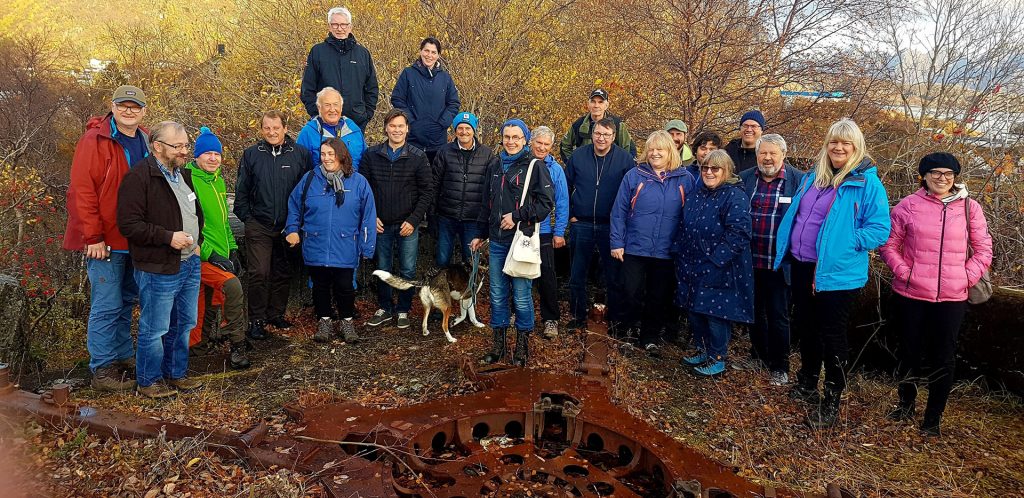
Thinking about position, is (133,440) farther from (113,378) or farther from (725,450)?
(725,450)

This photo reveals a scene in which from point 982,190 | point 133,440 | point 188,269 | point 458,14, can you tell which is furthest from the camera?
point 458,14

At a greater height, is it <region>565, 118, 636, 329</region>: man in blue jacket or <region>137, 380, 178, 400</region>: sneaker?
<region>565, 118, 636, 329</region>: man in blue jacket

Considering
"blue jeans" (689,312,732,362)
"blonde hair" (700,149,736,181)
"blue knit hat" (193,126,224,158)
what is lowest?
"blue jeans" (689,312,732,362)

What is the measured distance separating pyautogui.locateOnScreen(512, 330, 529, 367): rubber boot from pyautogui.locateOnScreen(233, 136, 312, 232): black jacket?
2.33 m

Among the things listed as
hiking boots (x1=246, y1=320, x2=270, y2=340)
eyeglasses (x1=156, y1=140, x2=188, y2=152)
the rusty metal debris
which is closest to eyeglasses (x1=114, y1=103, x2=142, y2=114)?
eyeglasses (x1=156, y1=140, x2=188, y2=152)

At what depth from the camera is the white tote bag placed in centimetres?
474

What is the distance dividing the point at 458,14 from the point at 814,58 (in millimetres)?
5684

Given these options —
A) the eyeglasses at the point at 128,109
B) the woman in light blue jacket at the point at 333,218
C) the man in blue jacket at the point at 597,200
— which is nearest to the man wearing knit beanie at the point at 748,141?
the man in blue jacket at the point at 597,200

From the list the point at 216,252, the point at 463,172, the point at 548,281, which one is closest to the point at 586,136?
the point at 463,172

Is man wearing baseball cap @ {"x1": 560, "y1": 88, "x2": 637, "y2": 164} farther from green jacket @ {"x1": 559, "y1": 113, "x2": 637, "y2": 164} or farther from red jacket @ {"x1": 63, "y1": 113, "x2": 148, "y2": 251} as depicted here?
red jacket @ {"x1": 63, "y1": 113, "x2": 148, "y2": 251}

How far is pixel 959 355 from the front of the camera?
4906 mm

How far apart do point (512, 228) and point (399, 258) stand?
1539 mm

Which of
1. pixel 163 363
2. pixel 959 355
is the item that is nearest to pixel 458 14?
pixel 163 363

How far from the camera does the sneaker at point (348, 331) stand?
17.9ft
